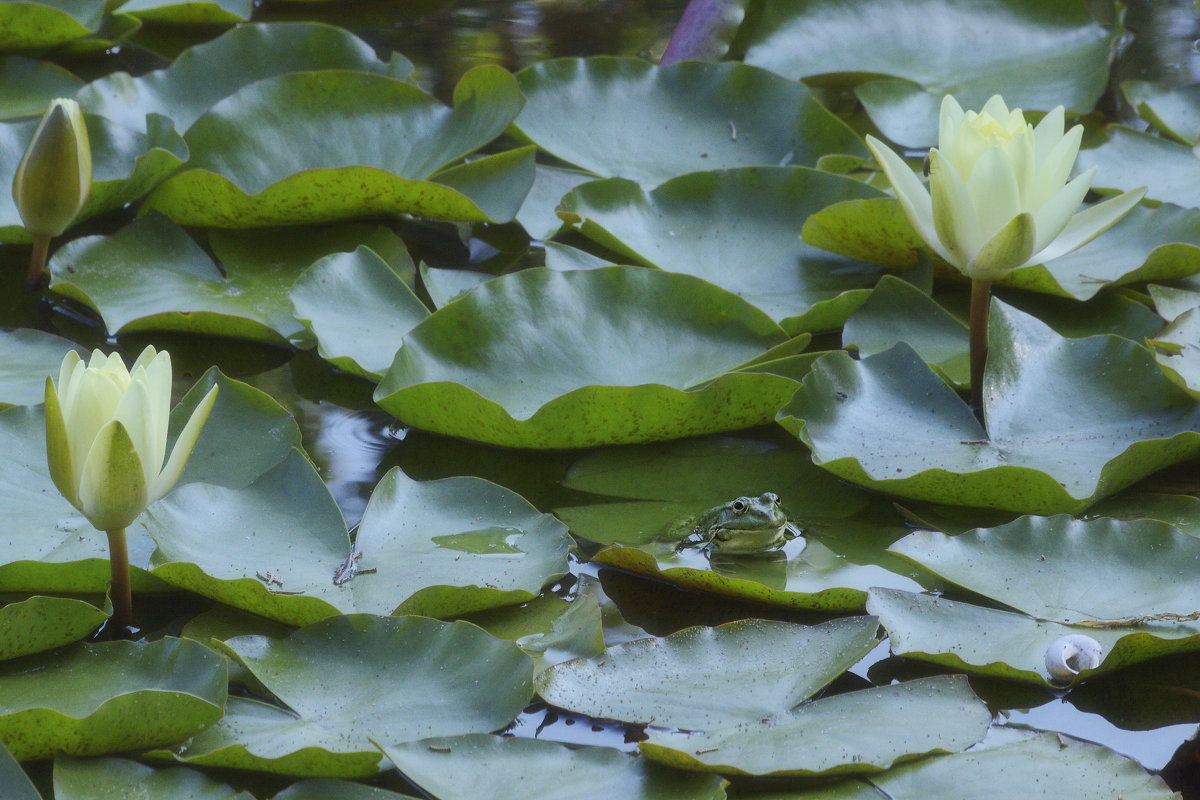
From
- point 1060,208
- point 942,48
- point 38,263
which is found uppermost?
point 1060,208

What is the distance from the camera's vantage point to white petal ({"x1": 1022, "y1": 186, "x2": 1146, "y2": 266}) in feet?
5.73

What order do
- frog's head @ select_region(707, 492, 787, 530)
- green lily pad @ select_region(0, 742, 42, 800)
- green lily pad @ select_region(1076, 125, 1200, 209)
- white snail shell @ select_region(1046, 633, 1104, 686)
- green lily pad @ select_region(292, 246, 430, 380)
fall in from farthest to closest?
green lily pad @ select_region(1076, 125, 1200, 209), green lily pad @ select_region(292, 246, 430, 380), frog's head @ select_region(707, 492, 787, 530), white snail shell @ select_region(1046, 633, 1104, 686), green lily pad @ select_region(0, 742, 42, 800)

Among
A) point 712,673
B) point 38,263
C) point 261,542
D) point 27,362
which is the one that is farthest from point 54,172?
→ point 712,673

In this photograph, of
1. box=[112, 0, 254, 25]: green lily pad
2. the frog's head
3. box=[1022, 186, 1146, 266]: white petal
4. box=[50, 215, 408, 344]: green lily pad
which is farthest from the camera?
box=[112, 0, 254, 25]: green lily pad

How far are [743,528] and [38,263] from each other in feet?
4.48

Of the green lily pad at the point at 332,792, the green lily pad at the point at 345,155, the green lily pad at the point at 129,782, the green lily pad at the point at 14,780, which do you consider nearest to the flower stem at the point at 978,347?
the green lily pad at the point at 345,155

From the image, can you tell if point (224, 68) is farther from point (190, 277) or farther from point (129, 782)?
point (129, 782)

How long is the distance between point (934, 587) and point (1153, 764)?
12.9 inches

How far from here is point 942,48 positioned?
2.91m

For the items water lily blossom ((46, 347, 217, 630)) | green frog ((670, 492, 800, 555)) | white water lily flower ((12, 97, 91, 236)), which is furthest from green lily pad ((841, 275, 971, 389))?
white water lily flower ((12, 97, 91, 236))

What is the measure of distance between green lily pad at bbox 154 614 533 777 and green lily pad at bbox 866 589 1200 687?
43cm

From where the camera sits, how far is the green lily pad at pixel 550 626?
134cm

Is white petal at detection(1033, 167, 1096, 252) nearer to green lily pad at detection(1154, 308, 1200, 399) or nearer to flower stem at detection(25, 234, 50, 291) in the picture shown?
green lily pad at detection(1154, 308, 1200, 399)

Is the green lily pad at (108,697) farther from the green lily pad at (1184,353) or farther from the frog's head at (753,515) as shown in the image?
the green lily pad at (1184,353)
